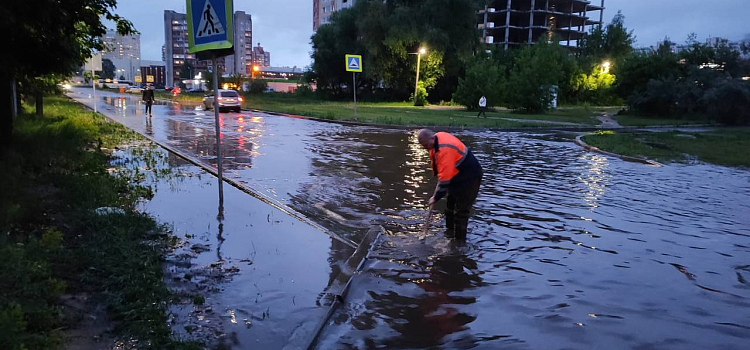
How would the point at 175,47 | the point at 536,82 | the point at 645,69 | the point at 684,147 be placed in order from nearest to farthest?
the point at 684,147 → the point at 536,82 → the point at 645,69 → the point at 175,47

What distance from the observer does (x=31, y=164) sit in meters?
9.97

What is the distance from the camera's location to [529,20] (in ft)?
317

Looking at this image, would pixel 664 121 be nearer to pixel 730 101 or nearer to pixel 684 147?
pixel 730 101

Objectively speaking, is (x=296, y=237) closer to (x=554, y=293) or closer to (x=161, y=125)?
(x=554, y=293)

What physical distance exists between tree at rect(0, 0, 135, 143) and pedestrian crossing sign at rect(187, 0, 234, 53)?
7.75 ft

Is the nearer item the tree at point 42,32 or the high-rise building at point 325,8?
the tree at point 42,32

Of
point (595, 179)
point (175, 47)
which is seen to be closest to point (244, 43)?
point (175, 47)

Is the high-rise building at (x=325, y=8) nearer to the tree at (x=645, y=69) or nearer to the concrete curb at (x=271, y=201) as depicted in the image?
the tree at (x=645, y=69)

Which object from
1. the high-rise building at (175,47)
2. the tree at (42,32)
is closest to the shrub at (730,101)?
the tree at (42,32)

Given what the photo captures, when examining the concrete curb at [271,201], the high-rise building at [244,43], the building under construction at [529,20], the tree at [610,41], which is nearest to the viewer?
the concrete curb at [271,201]

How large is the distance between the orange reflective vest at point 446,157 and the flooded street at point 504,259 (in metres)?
0.96

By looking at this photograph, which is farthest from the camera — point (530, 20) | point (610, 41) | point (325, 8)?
point (325, 8)

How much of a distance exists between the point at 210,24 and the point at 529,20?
97.7m

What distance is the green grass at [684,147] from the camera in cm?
1596
